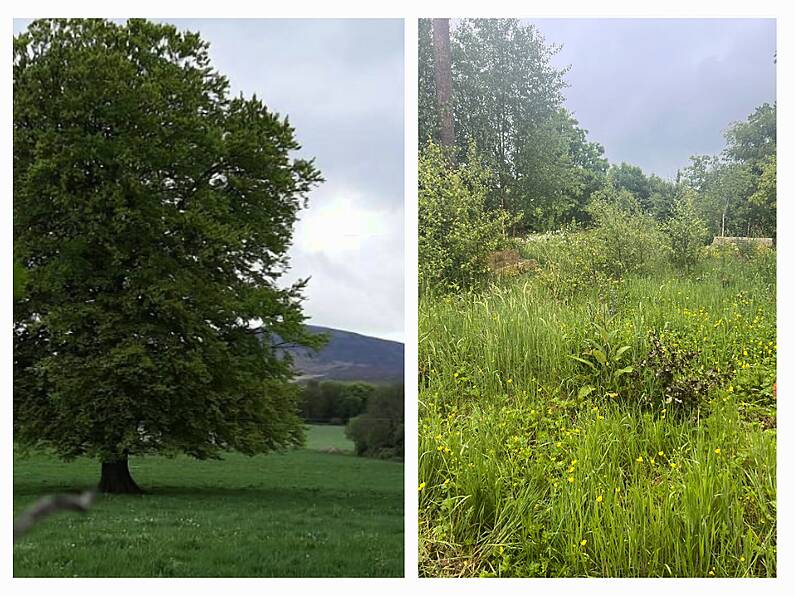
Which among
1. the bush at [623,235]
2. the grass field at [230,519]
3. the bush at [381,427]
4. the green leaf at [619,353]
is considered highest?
the bush at [623,235]

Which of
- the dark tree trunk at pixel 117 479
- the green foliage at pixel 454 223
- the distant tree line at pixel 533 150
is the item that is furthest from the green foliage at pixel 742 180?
the dark tree trunk at pixel 117 479

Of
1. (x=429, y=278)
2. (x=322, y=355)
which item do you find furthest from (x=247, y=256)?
(x=429, y=278)

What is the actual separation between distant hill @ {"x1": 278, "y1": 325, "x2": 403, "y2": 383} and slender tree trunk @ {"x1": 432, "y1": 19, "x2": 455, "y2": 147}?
2.69ft

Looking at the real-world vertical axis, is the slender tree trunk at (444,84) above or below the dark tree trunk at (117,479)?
above

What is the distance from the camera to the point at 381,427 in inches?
121

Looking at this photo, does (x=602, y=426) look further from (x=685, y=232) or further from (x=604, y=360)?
(x=685, y=232)

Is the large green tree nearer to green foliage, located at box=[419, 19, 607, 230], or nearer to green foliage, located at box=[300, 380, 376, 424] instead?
green foliage, located at box=[300, 380, 376, 424]

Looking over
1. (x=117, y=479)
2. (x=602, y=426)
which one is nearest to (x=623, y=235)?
(x=602, y=426)

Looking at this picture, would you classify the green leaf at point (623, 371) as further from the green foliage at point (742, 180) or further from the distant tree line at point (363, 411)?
the distant tree line at point (363, 411)

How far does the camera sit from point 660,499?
2842 millimetres

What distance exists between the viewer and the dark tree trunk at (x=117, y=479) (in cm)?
304

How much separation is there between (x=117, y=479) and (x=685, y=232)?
2393 millimetres

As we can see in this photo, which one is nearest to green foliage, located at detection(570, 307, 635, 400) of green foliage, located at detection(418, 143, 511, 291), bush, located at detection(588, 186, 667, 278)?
bush, located at detection(588, 186, 667, 278)
